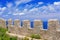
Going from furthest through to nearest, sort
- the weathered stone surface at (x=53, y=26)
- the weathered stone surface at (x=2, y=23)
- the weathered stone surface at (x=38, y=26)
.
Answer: the weathered stone surface at (x=2, y=23) → the weathered stone surface at (x=38, y=26) → the weathered stone surface at (x=53, y=26)

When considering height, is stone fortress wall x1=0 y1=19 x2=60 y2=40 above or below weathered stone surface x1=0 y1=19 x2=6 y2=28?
below

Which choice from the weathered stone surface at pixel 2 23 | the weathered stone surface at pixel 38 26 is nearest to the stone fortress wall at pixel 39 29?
the weathered stone surface at pixel 38 26

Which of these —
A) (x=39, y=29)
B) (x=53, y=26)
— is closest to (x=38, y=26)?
(x=39, y=29)

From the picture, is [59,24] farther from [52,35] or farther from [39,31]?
[39,31]

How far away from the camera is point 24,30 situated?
1348 centimetres

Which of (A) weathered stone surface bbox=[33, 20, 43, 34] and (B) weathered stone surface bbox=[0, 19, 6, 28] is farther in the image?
(B) weathered stone surface bbox=[0, 19, 6, 28]

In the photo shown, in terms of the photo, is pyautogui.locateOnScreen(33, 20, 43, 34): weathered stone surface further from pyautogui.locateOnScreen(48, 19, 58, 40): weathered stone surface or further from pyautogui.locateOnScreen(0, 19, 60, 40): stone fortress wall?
pyautogui.locateOnScreen(48, 19, 58, 40): weathered stone surface

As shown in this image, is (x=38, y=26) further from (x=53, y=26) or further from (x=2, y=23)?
(x=2, y=23)

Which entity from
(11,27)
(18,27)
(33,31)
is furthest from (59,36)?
(11,27)

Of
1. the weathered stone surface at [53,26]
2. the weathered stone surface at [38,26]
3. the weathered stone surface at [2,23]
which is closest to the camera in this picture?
the weathered stone surface at [53,26]

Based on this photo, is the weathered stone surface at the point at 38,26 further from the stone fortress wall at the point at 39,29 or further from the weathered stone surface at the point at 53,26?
the weathered stone surface at the point at 53,26

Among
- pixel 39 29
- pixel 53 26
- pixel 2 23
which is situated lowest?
pixel 39 29

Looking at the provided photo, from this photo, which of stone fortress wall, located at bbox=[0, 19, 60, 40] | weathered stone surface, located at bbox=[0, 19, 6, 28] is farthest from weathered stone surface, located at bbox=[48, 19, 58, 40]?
weathered stone surface, located at bbox=[0, 19, 6, 28]

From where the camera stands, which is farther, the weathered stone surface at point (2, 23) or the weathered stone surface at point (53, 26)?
the weathered stone surface at point (2, 23)
